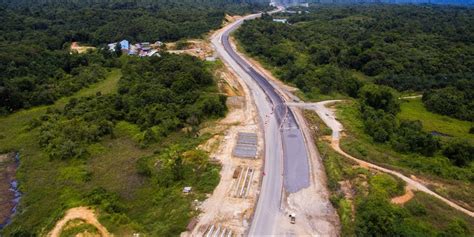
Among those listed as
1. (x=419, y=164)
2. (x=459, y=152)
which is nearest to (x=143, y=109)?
(x=419, y=164)

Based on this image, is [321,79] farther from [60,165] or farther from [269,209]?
[60,165]

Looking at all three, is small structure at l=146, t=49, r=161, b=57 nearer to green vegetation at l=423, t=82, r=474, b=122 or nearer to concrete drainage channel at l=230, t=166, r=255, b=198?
concrete drainage channel at l=230, t=166, r=255, b=198

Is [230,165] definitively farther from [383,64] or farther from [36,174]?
[383,64]

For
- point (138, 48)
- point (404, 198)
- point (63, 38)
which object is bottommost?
point (404, 198)

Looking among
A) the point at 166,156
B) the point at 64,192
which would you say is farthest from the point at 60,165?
the point at 166,156

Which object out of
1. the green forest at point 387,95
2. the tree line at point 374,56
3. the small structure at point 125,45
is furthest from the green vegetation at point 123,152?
the tree line at point 374,56

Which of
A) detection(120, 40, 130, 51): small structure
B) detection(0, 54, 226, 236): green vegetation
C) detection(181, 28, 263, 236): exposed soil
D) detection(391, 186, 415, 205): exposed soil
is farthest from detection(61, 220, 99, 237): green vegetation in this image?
detection(120, 40, 130, 51): small structure
